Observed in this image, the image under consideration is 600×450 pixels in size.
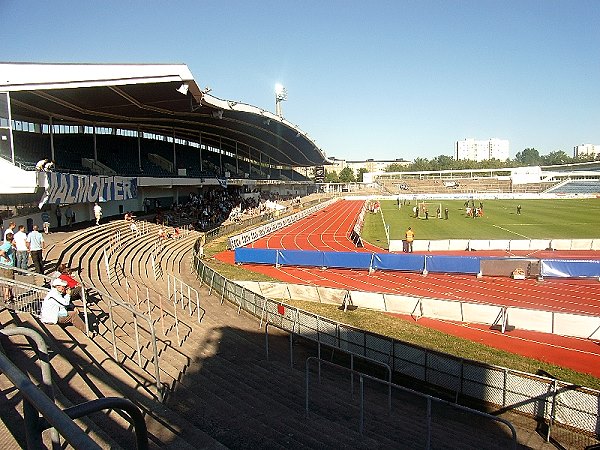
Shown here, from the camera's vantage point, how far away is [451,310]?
1432 centimetres

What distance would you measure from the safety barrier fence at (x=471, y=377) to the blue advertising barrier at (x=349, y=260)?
35.7ft

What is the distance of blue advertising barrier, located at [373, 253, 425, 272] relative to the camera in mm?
21250

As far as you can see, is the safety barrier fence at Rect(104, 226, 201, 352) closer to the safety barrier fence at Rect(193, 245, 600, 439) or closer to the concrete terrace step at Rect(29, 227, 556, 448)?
the concrete terrace step at Rect(29, 227, 556, 448)

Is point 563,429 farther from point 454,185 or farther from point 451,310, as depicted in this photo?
point 454,185

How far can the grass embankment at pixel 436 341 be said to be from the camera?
35.0ft

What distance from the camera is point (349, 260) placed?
22438 millimetres

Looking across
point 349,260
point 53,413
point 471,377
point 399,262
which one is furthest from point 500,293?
point 53,413

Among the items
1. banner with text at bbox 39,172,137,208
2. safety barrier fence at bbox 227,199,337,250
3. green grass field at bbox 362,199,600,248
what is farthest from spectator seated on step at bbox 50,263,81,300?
green grass field at bbox 362,199,600,248

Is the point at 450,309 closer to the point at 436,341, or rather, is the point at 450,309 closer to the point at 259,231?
the point at 436,341

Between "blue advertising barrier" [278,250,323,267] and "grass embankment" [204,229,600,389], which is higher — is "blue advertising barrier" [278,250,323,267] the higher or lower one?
the higher one

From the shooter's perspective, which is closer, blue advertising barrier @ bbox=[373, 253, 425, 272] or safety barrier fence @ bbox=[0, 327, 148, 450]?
safety barrier fence @ bbox=[0, 327, 148, 450]

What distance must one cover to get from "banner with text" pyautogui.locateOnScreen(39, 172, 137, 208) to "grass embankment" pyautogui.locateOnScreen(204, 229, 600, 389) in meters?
11.2

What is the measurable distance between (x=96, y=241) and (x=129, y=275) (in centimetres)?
489

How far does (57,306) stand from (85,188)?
55.5 ft
